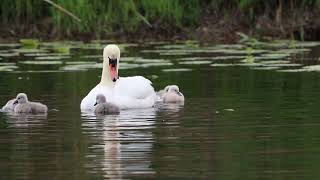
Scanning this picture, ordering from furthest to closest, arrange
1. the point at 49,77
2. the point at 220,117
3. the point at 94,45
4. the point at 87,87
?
1. the point at 94,45
2. the point at 49,77
3. the point at 87,87
4. the point at 220,117

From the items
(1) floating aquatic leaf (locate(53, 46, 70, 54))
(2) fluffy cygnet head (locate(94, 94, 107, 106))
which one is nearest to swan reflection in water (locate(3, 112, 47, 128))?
(2) fluffy cygnet head (locate(94, 94, 107, 106))

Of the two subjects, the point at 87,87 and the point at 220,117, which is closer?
the point at 220,117

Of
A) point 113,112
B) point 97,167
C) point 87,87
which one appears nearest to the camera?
point 97,167

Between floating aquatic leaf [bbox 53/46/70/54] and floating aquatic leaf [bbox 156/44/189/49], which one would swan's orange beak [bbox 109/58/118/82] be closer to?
floating aquatic leaf [bbox 53/46/70/54]

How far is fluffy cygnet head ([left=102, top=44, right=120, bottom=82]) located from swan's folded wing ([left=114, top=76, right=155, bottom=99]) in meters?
0.16

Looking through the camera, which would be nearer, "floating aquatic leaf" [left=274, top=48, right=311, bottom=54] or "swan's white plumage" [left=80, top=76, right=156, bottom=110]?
"swan's white plumage" [left=80, top=76, right=156, bottom=110]

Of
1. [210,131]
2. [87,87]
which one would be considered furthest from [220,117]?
[87,87]

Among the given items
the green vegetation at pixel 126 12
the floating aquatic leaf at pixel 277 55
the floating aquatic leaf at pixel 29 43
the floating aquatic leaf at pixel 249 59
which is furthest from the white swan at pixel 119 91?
the green vegetation at pixel 126 12

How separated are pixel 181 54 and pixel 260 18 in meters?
5.67

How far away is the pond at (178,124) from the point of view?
11.2 metres

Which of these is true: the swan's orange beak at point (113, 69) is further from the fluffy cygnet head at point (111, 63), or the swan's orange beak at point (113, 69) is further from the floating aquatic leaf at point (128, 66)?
the floating aquatic leaf at point (128, 66)

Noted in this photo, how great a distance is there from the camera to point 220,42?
100ft

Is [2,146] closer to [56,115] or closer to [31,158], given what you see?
[31,158]

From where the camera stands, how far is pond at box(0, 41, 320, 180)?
36.9 feet
